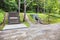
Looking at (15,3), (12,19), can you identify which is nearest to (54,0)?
(15,3)

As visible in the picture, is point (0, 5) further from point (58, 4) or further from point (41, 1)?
point (58, 4)

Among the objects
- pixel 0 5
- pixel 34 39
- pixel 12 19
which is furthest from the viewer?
pixel 0 5

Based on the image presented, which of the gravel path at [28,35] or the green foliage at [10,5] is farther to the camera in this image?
the green foliage at [10,5]

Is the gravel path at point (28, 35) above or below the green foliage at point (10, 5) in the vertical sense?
below

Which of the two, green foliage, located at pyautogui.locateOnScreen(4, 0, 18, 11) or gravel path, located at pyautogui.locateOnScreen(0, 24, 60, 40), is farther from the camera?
green foliage, located at pyautogui.locateOnScreen(4, 0, 18, 11)

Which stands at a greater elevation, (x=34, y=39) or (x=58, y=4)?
(x=58, y=4)

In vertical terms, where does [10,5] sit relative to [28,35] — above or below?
above

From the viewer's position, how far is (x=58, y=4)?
106 feet

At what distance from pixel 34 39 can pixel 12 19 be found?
30.9 feet

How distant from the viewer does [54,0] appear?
99.0ft

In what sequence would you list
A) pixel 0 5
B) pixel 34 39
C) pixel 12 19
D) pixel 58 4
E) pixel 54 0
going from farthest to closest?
1. pixel 58 4
2. pixel 54 0
3. pixel 0 5
4. pixel 12 19
5. pixel 34 39

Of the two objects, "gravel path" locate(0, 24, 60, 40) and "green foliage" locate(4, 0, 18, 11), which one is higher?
"green foliage" locate(4, 0, 18, 11)

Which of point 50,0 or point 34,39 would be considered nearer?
point 34,39

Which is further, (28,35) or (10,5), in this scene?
(10,5)
